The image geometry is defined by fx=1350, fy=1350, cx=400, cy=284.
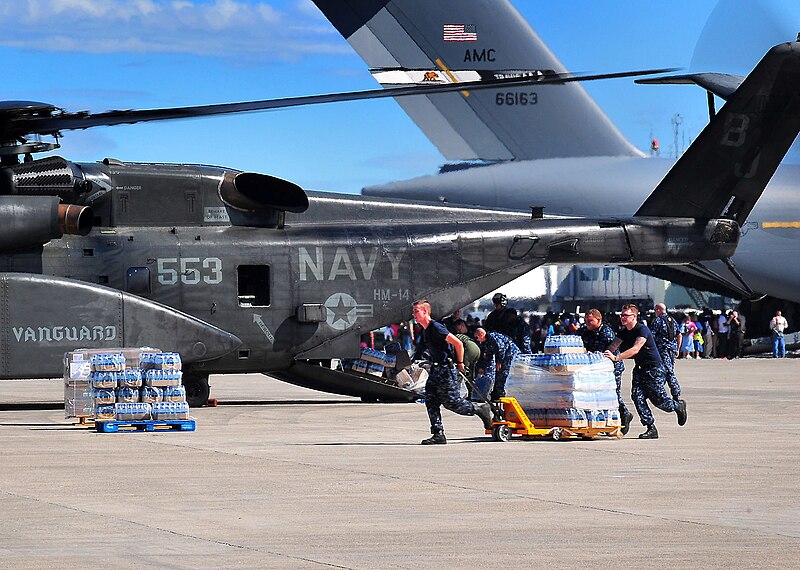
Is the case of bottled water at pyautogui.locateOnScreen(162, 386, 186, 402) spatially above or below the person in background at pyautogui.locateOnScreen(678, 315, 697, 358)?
below

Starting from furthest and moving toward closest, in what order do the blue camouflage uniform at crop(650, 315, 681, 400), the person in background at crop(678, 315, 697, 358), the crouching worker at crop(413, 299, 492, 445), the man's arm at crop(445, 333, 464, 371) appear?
the person in background at crop(678, 315, 697, 358) → the blue camouflage uniform at crop(650, 315, 681, 400) → the crouching worker at crop(413, 299, 492, 445) → the man's arm at crop(445, 333, 464, 371)

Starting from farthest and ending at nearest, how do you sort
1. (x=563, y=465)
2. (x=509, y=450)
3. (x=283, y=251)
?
(x=283, y=251) → (x=509, y=450) → (x=563, y=465)

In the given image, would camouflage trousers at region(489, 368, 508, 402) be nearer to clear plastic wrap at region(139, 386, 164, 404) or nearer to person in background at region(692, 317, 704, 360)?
clear plastic wrap at region(139, 386, 164, 404)

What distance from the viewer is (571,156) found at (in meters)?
36.8

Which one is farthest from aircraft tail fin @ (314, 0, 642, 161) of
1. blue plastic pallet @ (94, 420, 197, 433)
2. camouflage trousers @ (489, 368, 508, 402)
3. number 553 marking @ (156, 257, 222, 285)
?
blue plastic pallet @ (94, 420, 197, 433)

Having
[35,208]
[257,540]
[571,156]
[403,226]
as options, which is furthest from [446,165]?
[257,540]

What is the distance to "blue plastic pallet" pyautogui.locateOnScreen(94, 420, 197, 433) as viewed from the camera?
16.8 metres

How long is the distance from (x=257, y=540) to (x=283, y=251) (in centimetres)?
1293

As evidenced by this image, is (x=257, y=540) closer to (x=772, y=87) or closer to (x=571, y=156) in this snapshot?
(x=772, y=87)

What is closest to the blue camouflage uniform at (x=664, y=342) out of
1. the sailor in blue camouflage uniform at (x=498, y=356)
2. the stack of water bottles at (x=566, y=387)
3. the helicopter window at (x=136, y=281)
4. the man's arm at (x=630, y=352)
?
the man's arm at (x=630, y=352)

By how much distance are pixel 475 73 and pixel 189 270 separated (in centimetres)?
1382

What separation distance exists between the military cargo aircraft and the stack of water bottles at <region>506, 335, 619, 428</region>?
15.5 metres

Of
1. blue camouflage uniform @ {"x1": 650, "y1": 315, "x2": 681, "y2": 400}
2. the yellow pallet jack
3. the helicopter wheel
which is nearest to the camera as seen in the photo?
the yellow pallet jack

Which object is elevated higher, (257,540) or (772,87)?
(772,87)
